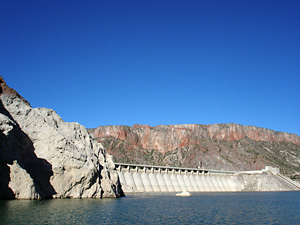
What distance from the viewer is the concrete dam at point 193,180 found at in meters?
79.8

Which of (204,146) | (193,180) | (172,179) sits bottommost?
(172,179)

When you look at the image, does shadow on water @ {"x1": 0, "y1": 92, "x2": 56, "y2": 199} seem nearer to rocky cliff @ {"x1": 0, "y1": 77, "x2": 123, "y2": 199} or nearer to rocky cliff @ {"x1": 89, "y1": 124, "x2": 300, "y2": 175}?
rocky cliff @ {"x1": 0, "y1": 77, "x2": 123, "y2": 199}

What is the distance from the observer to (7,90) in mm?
44312

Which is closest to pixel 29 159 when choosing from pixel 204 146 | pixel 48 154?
pixel 48 154

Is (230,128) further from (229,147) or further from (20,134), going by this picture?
(20,134)

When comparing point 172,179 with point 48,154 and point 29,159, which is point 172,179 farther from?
point 29,159

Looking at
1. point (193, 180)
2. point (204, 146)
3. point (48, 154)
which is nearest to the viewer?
point (48, 154)

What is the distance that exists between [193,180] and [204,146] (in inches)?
3021

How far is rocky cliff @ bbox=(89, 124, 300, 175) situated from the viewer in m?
155

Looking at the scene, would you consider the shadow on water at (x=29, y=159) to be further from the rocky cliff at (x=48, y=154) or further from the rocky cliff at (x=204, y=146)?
the rocky cliff at (x=204, y=146)

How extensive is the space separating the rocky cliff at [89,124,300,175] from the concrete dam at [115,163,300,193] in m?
36.8

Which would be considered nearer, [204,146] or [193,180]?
[193,180]

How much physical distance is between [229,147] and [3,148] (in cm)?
14704

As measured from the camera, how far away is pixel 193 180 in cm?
9694
